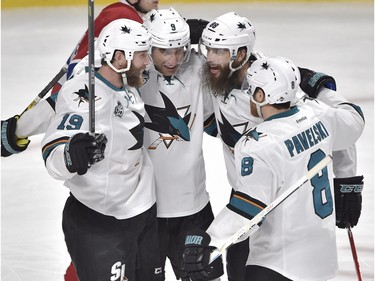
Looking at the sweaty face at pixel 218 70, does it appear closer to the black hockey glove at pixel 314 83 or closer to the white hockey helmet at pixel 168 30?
the white hockey helmet at pixel 168 30

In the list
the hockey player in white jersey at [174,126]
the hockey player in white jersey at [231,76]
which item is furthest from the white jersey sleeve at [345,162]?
the hockey player in white jersey at [174,126]

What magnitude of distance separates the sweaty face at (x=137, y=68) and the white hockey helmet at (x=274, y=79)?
1.27ft

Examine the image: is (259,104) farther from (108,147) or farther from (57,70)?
(57,70)

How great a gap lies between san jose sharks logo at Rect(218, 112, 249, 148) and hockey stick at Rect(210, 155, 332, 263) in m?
0.58

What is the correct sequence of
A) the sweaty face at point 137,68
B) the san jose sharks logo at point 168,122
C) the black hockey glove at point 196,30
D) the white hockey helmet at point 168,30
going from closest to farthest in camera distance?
the sweaty face at point 137,68 → the white hockey helmet at point 168,30 → the san jose sharks logo at point 168,122 → the black hockey glove at point 196,30

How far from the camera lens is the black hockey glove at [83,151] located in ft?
10.6

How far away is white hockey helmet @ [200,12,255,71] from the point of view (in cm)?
371

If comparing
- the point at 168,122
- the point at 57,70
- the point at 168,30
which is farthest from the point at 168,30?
the point at 57,70

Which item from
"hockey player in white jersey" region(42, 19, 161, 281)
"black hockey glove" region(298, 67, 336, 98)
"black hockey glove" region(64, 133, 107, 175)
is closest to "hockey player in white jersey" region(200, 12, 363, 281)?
"black hockey glove" region(298, 67, 336, 98)

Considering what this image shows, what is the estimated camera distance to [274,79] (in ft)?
11.0

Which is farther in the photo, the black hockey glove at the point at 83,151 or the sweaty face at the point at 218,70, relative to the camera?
the sweaty face at the point at 218,70

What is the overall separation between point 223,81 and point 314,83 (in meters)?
0.34

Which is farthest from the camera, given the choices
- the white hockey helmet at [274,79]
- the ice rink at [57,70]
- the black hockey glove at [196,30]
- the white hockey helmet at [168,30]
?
the ice rink at [57,70]

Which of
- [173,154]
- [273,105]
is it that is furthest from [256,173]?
[173,154]
